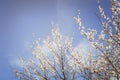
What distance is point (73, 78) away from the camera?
13.0 m

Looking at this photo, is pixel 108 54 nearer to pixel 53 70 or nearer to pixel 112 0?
pixel 112 0

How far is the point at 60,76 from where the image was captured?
12.8m

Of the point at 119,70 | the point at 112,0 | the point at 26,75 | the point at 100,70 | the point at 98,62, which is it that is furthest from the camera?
the point at 26,75

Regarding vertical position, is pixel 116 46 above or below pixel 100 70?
above

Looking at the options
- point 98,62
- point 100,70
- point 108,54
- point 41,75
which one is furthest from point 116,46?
point 41,75

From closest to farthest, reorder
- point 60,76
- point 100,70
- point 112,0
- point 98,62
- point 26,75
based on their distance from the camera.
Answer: point 112,0 < point 100,70 < point 98,62 < point 60,76 < point 26,75

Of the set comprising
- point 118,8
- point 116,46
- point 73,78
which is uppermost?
point 118,8

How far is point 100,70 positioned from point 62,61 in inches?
162

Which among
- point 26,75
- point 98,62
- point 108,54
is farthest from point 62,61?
point 108,54

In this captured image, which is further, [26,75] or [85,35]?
[26,75]

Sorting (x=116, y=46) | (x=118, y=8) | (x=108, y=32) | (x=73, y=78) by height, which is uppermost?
(x=118, y=8)

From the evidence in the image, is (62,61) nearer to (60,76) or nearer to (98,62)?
(60,76)

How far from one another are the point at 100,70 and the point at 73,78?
3.51 m

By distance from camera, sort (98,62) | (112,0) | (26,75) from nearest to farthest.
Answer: (112,0), (98,62), (26,75)
